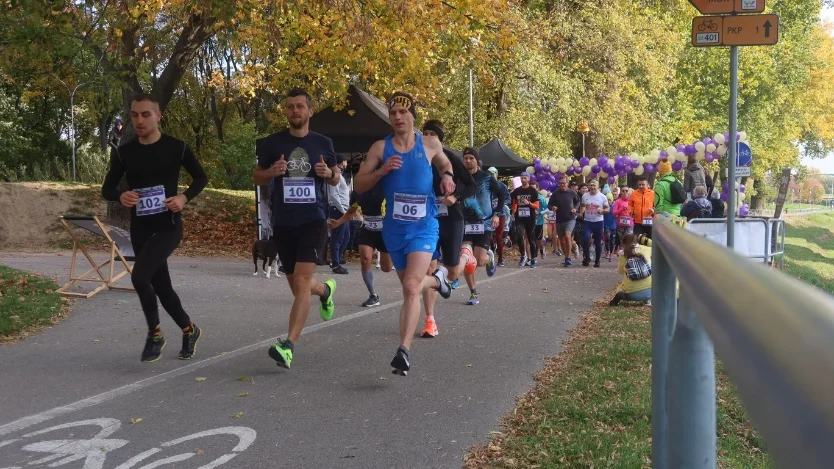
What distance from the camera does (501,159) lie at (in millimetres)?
27078

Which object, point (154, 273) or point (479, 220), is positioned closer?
point (154, 273)

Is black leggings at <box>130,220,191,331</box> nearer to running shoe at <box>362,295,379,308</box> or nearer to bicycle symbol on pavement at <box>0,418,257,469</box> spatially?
bicycle symbol on pavement at <box>0,418,257,469</box>

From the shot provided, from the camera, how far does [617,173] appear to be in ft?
94.8

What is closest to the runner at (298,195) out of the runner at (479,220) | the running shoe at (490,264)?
the runner at (479,220)

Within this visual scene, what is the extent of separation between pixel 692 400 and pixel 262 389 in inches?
202

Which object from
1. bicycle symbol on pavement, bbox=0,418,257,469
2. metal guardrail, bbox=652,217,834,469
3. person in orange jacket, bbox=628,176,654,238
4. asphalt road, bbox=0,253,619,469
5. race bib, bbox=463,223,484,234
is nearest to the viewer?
metal guardrail, bbox=652,217,834,469

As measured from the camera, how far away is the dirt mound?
72.3 ft

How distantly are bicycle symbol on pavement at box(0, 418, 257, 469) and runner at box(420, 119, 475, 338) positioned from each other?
321cm

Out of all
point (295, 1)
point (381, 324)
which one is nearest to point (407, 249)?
point (381, 324)

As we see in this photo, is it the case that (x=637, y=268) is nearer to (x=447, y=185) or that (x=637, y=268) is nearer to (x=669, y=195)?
(x=669, y=195)

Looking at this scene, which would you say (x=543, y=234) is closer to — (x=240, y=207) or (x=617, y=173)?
(x=617, y=173)

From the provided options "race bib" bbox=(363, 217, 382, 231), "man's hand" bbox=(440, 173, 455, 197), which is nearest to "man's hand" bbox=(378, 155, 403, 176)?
"man's hand" bbox=(440, 173, 455, 197)

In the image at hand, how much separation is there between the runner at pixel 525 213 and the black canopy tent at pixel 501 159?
5281mm

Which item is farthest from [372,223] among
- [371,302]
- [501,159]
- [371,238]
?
[501,159]
